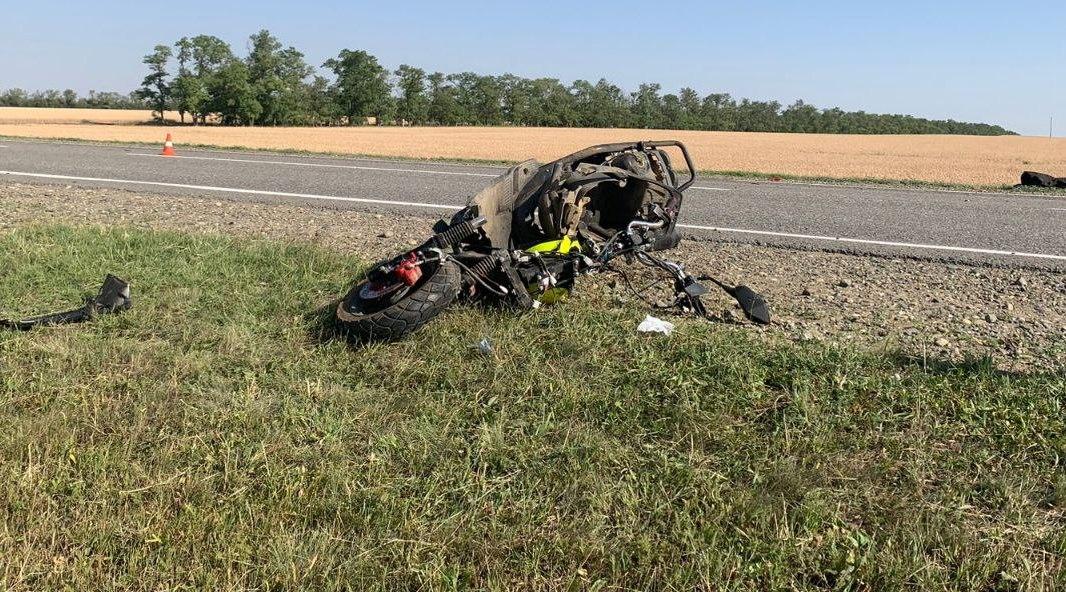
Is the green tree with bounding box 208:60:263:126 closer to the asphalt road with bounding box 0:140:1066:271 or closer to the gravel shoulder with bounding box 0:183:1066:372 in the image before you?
the asphalt road with bounding box 0:140:1066:271

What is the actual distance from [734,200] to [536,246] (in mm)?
6057

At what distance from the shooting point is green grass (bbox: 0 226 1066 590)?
2.20 meters

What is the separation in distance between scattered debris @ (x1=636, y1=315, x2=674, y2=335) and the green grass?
0.43ft

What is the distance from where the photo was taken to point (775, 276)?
5.55 meters

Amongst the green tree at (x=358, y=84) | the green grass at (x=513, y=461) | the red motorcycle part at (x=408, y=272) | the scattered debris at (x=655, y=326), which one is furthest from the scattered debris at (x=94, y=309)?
the green tree at (x=358, y=84)

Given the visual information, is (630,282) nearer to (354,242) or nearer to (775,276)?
(775,276)

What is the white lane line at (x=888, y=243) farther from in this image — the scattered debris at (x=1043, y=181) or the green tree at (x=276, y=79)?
the green tree at (x=276, y=79)

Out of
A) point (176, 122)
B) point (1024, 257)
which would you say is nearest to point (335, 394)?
point (1024, 257)

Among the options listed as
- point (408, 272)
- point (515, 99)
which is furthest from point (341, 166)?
point (515, 99)

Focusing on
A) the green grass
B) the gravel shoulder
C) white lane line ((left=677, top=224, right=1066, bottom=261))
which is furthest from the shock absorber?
white lane line ((left=677, top=224, right=1066, bottom=261))

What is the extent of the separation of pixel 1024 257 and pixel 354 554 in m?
6.48

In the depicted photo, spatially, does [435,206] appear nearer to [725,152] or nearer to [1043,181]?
[1043,181]

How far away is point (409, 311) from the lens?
12.6 feet

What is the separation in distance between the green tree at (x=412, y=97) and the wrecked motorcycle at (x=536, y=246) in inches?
2688
